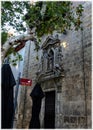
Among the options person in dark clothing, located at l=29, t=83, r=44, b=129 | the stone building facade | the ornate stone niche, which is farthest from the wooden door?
person in dark clothing, located at l=29, t=83, r=44, b=129

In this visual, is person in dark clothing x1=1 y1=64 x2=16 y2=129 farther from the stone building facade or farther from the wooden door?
the wooden door

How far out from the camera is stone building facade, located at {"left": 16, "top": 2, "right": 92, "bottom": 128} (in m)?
8.91

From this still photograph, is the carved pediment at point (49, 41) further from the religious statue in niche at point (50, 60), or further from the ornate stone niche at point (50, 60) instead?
the religious statue in niche at point (50, 60)

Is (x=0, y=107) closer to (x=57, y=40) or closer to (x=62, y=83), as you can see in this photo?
(x=62, y=83)

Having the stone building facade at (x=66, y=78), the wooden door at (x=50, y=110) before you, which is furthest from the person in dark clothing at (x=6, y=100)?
the wooden door at (x=50, y=110)

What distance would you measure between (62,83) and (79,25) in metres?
2.77

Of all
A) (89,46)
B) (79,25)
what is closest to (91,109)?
(89,46)

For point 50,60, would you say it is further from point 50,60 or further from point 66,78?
point 66,78

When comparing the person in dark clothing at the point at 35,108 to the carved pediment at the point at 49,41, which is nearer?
the person in dark clothing at the point at 35,108

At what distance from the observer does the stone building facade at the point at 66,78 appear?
29.2 feet

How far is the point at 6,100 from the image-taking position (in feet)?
18.8

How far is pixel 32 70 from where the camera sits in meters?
13.0

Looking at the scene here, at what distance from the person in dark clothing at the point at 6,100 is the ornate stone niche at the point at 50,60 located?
15.0 feet

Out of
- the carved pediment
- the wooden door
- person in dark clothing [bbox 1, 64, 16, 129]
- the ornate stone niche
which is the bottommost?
the wooden door
